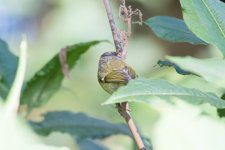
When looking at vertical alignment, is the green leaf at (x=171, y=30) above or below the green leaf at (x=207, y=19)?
below

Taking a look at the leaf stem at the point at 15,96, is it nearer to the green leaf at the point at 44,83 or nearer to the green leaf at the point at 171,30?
the green leaf at the point at 171,30

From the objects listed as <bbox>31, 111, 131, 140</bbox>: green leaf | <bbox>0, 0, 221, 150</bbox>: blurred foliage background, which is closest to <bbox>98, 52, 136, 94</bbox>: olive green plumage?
<bbox>31, 111, 131, 140</bbox>: green leaf

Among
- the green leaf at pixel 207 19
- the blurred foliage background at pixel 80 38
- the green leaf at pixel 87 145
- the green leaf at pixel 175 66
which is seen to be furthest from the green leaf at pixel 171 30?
the blurred foliage background at pixel 80 38

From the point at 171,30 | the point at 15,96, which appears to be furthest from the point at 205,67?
the point at 171,30

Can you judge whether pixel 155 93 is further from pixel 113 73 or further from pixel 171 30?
pixel 171 30

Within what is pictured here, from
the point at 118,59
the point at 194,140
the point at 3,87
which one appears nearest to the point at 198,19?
the point at 118,59

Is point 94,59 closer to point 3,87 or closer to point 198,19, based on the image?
point 3,87
